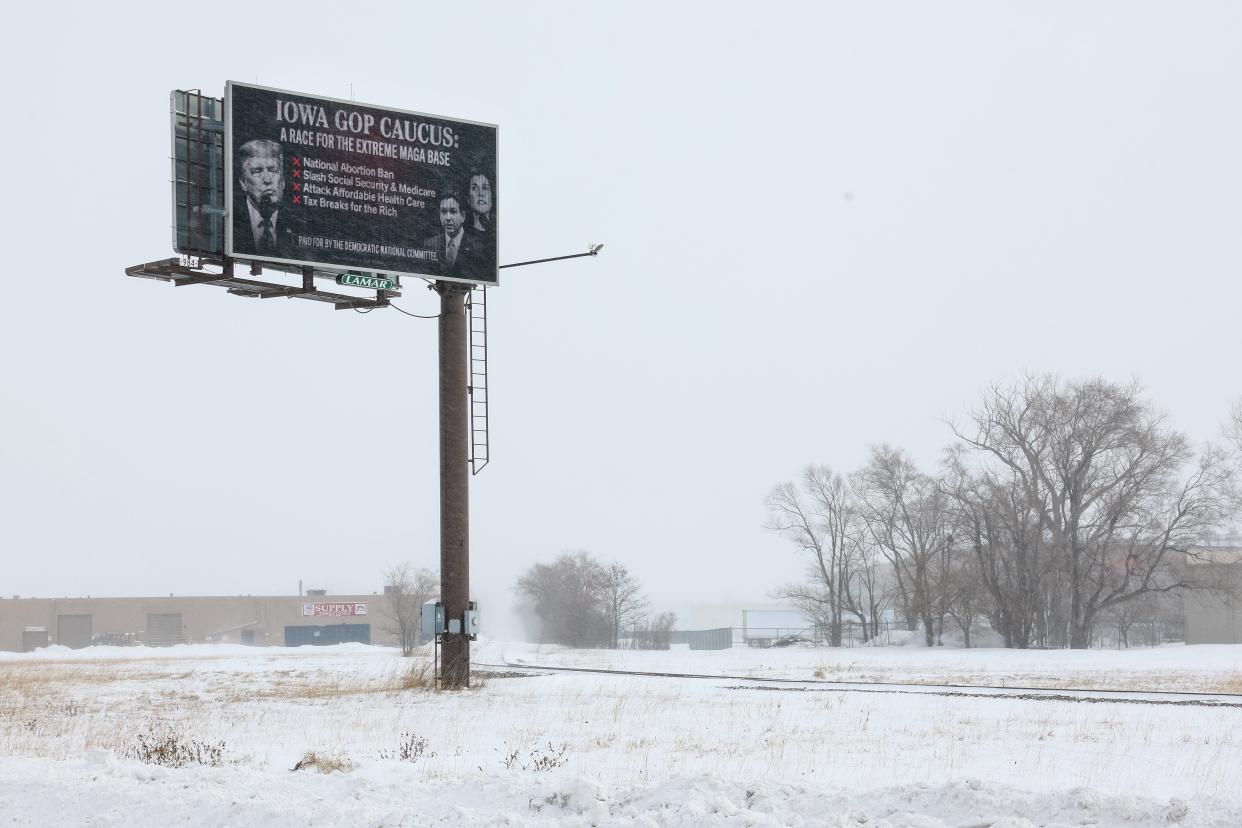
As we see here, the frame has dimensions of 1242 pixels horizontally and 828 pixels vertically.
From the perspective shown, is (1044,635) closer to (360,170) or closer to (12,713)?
(360,170)

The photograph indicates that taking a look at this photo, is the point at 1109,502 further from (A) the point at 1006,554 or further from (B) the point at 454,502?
(B) the point at 454,502

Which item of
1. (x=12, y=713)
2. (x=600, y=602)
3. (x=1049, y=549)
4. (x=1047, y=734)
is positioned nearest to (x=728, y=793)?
(x=1047, y=734)

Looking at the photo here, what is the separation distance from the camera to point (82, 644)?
110 metres

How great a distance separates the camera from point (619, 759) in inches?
525

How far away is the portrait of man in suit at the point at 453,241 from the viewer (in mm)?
26516

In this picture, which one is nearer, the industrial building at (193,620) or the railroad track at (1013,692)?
the railroad track at (1013,692)

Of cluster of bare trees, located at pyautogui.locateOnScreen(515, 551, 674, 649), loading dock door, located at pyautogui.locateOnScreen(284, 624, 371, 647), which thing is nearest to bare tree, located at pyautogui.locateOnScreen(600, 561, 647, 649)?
cluster of bare trees, located at pyautogui.locateOnScreen(515, 551, 674, 649)

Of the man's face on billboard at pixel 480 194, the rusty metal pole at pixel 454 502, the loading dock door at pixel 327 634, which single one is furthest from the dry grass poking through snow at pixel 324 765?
the loading dock door at pixel 327 634

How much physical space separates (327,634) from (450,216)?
335 ft

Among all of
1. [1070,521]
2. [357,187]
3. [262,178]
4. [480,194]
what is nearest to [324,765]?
[262,178]

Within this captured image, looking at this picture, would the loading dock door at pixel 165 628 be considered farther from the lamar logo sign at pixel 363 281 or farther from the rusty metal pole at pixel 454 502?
the lamar logo sign at pixel 363 281

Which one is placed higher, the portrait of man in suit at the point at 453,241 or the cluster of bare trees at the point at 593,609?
the portrait of man in suit at the point at 453,241

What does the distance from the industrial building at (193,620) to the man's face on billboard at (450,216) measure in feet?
272

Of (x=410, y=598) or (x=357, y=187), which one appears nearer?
(x=357, y=187)
